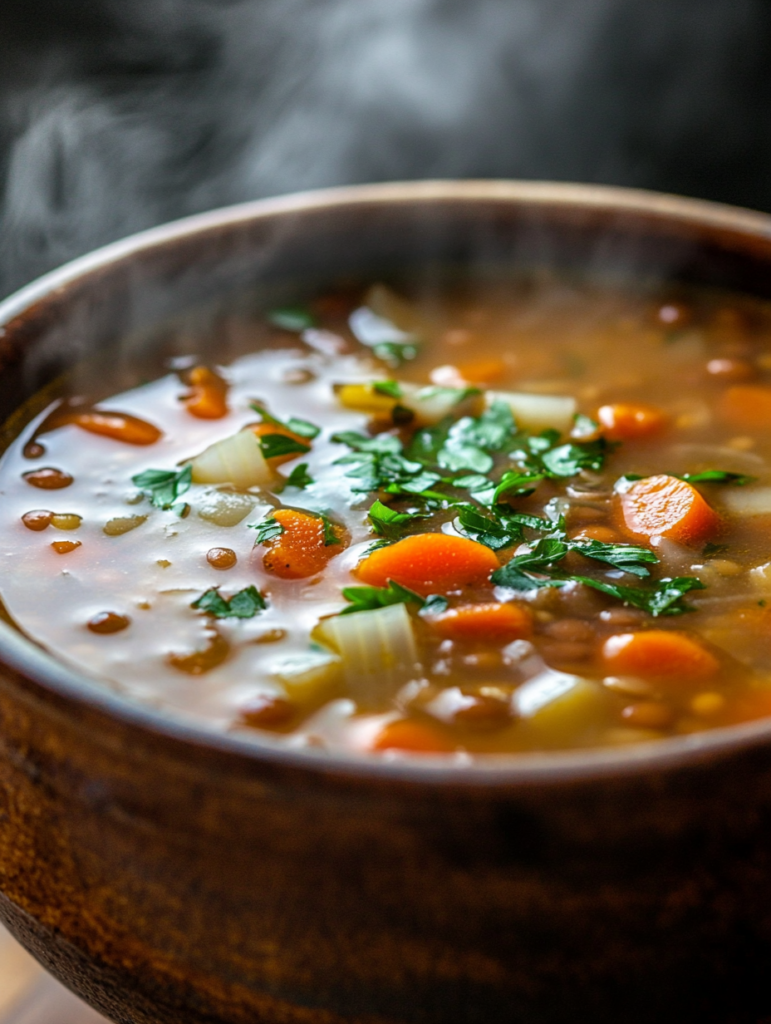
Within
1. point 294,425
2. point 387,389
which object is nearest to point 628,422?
point 387,389

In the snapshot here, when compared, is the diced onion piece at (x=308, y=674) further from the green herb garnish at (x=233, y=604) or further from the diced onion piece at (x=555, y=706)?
the diced onion piece at (x=555, y=706)

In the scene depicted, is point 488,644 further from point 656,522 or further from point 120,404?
point 120,404

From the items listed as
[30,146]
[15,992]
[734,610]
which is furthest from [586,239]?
[15,992]

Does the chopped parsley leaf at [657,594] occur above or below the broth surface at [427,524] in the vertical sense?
below

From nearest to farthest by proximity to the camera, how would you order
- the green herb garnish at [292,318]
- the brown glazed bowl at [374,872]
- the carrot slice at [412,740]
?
the brown glazed bowl at [374,872]
the carrot slice at [412,740]
the green herb garnish at [292,318]

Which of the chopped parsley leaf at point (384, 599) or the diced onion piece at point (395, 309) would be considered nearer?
the chopped parsley leaf at point (384, 599)

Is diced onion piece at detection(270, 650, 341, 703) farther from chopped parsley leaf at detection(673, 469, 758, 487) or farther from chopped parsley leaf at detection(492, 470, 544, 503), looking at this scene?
chopped parsley leaf at detection(673, 469, 758, 487)

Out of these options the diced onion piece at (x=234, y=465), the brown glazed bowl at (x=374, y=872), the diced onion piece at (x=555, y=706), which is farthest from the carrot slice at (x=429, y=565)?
the brown glazed bowl at (x=374, y=872)
